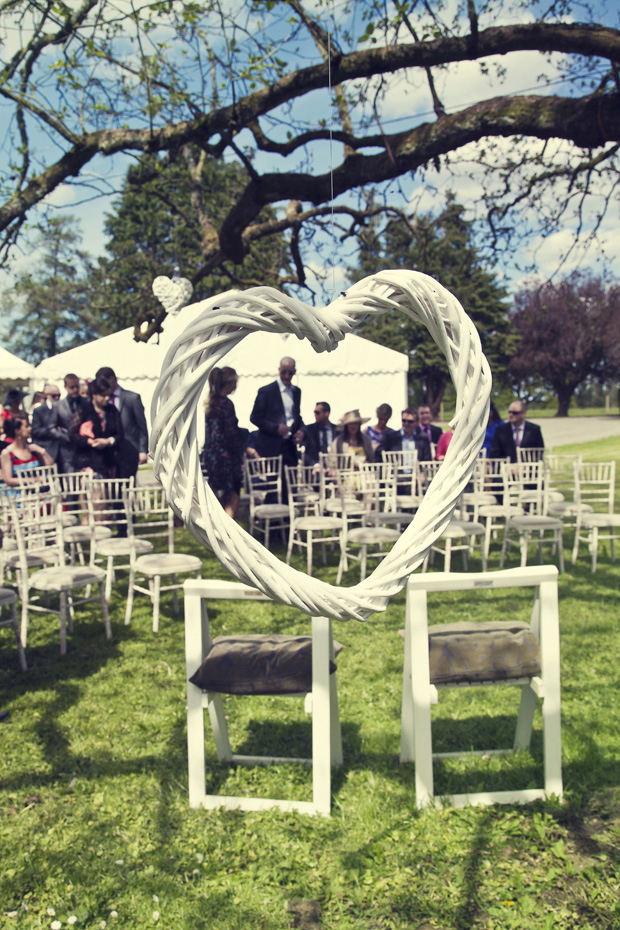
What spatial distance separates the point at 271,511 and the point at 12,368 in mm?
7809

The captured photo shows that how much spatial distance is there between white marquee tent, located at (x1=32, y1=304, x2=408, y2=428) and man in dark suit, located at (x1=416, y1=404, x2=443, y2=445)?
4055mm

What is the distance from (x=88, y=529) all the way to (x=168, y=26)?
16.6ft

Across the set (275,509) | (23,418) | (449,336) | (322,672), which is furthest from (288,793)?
(23,418)

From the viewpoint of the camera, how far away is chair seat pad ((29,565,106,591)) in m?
5.06

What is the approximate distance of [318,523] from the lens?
7.34m

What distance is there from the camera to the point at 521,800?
3160 millimetres

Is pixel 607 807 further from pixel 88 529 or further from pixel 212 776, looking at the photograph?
pixel 88 529

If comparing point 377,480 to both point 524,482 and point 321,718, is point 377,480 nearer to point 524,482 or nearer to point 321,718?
point 524,482

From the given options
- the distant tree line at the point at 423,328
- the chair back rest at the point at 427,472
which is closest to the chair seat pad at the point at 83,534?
the chair back rest at the point at 427,472

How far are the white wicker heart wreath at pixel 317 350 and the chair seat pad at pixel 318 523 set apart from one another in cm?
609

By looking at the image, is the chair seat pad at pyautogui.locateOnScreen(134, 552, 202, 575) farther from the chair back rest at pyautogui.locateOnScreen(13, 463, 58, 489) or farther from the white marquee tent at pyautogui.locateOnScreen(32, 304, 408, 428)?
the white marquee tent at pyautogui.locateOnScreen(32, 304, 408, 428)

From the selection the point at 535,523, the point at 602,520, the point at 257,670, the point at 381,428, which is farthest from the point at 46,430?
the point at 257,670

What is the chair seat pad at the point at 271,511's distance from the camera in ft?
26.5

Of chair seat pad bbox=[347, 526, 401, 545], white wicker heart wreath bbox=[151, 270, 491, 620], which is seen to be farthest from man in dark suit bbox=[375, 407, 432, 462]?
white wicker heart wreath bbox=[151, 270, 491, 620]
